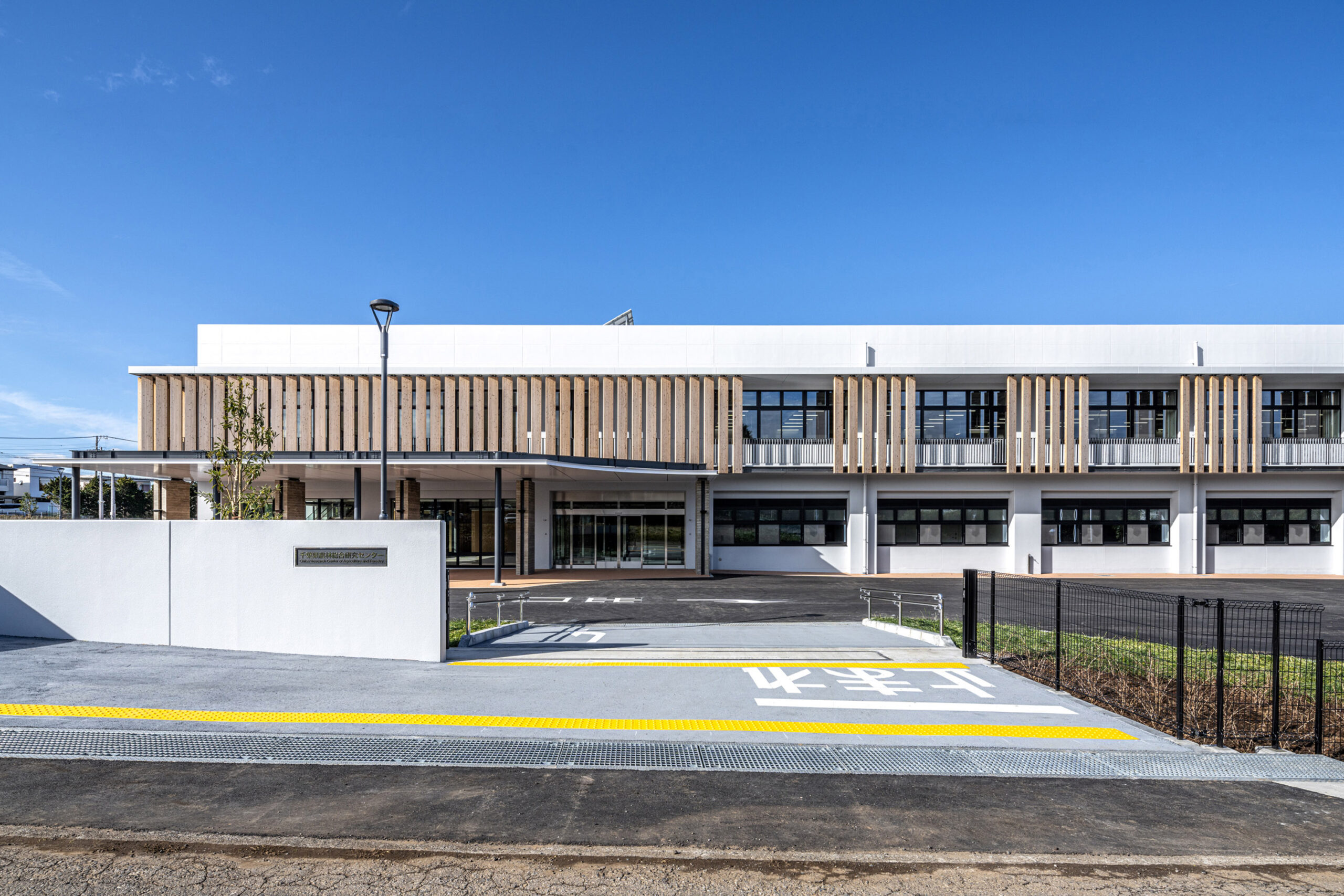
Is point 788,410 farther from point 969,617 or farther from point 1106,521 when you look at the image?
point 969,617

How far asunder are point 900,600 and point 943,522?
1397 cm

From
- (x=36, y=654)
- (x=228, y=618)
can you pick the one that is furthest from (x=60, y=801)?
(x=36, y=654)

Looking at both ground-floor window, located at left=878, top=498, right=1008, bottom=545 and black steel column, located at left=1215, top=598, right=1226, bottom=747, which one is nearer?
black steel column, located at left=1215, top=598, right=1226, bottom=747

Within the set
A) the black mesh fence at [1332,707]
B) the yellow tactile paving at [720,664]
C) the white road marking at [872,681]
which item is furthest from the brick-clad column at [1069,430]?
the white road marking at [872,681]

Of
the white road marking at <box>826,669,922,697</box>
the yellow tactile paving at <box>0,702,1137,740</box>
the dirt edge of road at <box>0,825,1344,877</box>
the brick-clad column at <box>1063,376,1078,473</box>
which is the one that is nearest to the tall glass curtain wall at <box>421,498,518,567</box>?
the white road marking at <box>826,669,922,697</box>

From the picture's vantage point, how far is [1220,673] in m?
6.95

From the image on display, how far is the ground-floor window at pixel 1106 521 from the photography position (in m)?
27.4

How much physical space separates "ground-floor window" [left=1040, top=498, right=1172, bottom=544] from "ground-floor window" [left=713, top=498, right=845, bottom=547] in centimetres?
821

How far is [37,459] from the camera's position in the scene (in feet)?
68.9

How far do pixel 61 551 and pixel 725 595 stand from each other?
15.0 metres

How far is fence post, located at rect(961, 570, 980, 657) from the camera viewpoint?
422 inches

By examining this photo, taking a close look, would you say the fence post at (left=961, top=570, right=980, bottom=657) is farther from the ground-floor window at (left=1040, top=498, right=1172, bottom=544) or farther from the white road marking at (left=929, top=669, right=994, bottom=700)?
the ground-floor window at (left=1040, top=498, right=1172, bottom=544)

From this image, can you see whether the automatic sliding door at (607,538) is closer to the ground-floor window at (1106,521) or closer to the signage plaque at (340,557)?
the ground-floor window at (1106,521)

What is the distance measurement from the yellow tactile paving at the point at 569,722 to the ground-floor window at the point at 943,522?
20952 mm
